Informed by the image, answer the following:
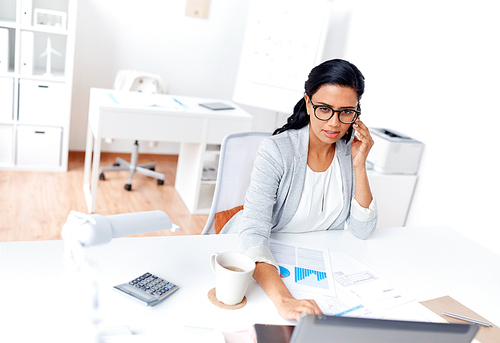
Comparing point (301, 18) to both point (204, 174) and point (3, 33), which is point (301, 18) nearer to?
point (204, 174)

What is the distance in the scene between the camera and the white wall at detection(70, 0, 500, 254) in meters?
2.44

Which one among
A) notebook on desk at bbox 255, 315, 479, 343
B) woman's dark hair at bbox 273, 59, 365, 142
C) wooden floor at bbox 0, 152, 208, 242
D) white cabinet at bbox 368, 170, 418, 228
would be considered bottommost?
wooden floor at bbox 0, 152, 208, 242

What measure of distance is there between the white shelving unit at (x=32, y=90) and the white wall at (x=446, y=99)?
2284 millimetres

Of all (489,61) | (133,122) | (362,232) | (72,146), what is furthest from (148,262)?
(72,146)

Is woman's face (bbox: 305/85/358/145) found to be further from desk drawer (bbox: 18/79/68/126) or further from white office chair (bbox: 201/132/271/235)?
desk drawer (bbox: 18/79/68/126)

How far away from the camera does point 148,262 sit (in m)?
1.13

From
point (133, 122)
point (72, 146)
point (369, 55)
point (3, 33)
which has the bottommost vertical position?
point (72, 146)

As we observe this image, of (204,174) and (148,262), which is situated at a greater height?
(148,262)

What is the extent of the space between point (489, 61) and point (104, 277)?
225cm

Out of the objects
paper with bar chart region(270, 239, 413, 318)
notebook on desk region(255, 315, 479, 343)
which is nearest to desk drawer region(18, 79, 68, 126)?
paper with bar chart region(270, 239, 413, 318)

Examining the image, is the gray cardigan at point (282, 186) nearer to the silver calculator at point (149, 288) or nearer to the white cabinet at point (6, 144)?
the silver calculator at point (149, 288)

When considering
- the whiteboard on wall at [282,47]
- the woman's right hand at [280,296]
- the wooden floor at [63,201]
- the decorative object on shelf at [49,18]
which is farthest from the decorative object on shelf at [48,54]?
the woman's right hand at [280,296]

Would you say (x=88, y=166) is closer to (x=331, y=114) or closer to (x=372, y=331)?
(x=331, y=114)

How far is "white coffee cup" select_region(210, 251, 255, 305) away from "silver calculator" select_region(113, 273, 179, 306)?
0.11 meters
